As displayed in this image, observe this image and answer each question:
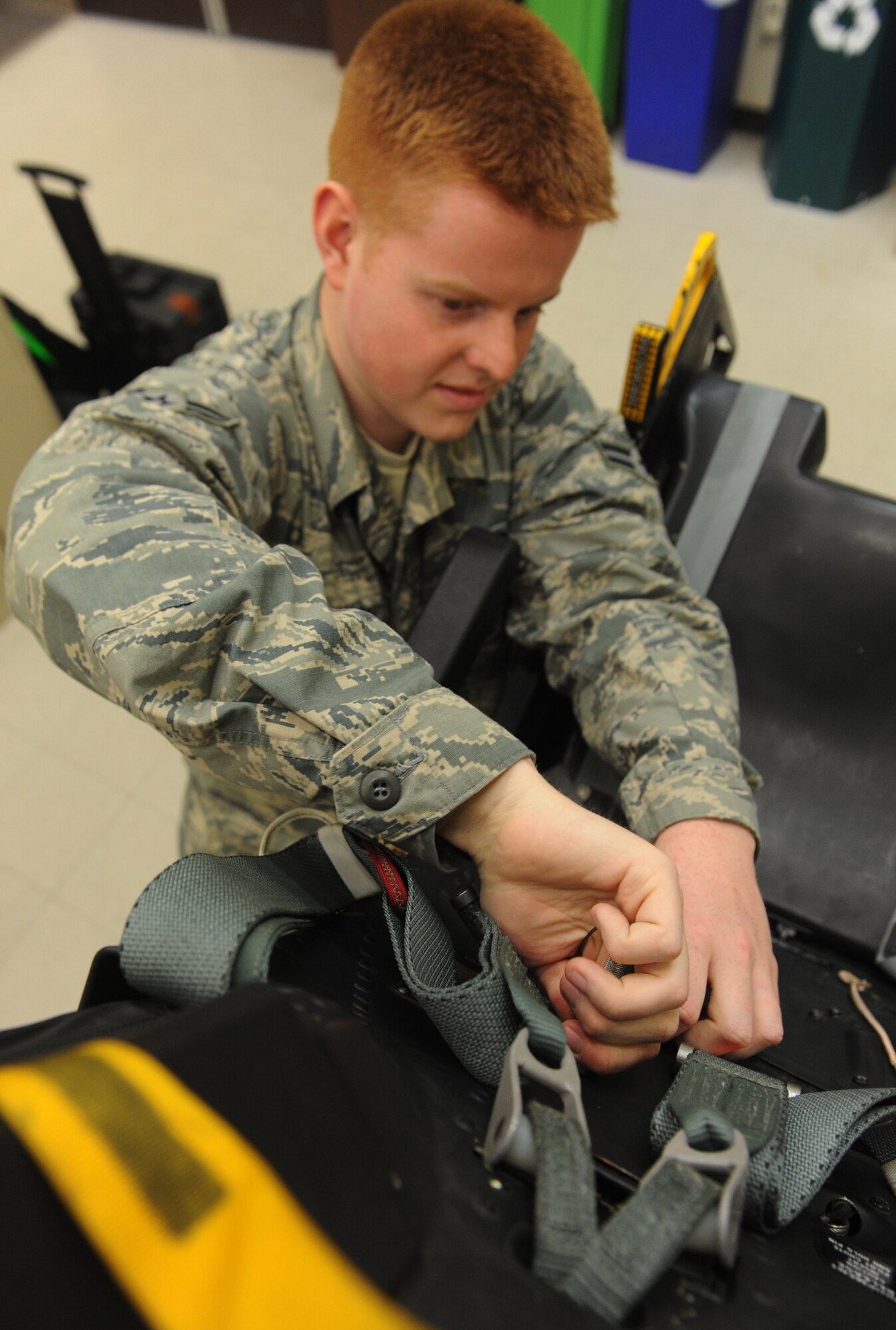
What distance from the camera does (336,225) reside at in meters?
0.89

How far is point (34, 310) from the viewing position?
2547 mm

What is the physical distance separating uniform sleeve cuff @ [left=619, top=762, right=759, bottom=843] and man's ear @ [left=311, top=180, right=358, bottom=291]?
566mm

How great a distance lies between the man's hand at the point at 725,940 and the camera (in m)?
0.69

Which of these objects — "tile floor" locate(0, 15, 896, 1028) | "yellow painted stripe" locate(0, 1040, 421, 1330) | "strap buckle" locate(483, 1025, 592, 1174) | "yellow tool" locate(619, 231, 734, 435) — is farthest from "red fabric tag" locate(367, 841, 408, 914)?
"tile floor" locate(0, 15, 896, 1028)

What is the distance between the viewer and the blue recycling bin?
2355 millimetres

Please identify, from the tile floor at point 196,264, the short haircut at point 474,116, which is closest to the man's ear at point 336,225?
the short haircut at point 474,116

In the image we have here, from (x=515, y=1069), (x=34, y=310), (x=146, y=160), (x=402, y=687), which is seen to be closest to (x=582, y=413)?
(x=402, y=687)

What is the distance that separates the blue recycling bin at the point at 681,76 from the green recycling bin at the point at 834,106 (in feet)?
0.56

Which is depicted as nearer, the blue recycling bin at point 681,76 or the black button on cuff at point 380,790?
the black button on cuff at point 380,790

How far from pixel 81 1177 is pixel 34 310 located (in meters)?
2.71

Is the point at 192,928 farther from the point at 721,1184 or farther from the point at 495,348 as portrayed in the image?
the point at 495,348

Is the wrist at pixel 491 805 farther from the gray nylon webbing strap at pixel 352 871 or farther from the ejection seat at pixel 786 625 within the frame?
the ejection seat at pixel 786 625

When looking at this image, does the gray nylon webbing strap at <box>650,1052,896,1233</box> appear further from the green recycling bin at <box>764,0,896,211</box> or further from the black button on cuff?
the green recycling bin at <box>764,0,896,211</box>

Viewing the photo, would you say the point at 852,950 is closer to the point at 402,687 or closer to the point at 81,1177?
the point at 402,687
